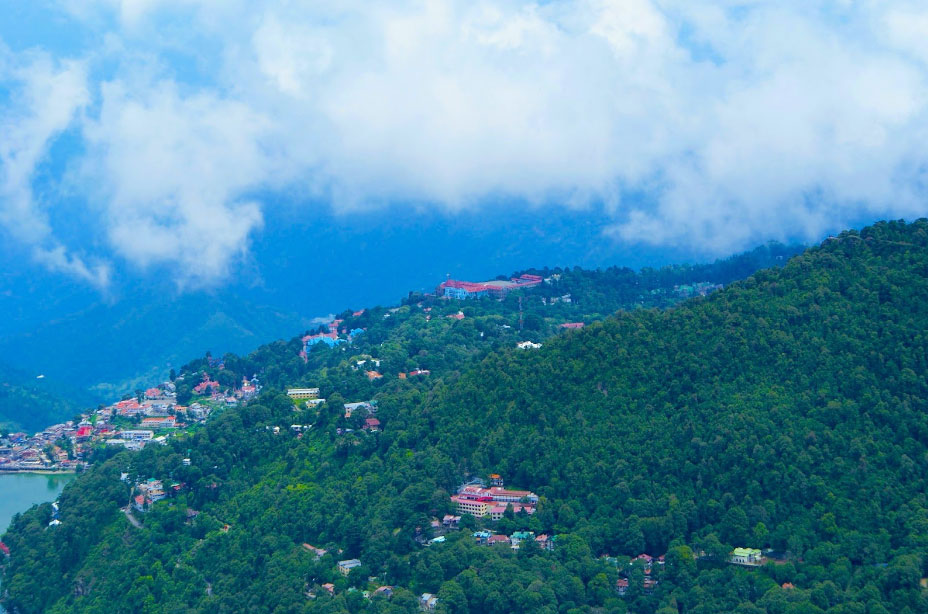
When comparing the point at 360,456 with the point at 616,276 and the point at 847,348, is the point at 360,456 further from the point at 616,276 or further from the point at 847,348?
the point at 616,276

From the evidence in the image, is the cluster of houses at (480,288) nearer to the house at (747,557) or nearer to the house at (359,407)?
the house at (359,407)

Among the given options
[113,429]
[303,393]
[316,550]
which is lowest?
[316,550]

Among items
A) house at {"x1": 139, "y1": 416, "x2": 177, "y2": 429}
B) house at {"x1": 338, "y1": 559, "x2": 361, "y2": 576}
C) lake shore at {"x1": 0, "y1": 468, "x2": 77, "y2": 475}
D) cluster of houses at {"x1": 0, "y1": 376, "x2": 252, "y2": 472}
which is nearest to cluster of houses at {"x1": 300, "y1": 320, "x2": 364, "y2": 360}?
cluster of houses at {"x1": 0, "y1": 376, "x2": 252, "y2": 472}

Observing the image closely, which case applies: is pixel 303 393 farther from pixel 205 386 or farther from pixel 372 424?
pixel 205 386

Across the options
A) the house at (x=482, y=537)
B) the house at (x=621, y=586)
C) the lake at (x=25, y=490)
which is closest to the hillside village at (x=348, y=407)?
the house at (x=482, y=537)

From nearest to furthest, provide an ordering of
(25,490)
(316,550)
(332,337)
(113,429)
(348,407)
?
(316,550) → (348,407) → (25,490) → (113,429) → (332,337)

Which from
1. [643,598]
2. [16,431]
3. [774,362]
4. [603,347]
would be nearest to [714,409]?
[774,362]

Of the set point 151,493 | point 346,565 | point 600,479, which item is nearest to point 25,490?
point 151,493
